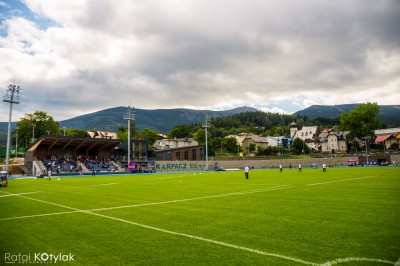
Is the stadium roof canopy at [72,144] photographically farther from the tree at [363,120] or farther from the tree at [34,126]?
the tree at [363,120]

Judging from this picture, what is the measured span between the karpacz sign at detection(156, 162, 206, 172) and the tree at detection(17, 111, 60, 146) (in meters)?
49.7

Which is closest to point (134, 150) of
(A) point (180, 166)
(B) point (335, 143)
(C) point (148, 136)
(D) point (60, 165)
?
(A) point (180, 166)

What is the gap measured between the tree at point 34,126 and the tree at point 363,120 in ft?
369

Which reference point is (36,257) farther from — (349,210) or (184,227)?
(349,210)

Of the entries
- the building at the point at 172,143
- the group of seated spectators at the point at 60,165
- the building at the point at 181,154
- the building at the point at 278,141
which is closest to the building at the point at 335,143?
the building at the point at 278,141

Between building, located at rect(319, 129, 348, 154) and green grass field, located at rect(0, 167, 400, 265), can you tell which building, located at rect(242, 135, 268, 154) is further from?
green grass field, located at rect(0, 167, 400, 265)

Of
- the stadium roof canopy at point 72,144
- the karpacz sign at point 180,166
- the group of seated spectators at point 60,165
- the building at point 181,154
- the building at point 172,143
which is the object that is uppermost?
the building at point 172,143

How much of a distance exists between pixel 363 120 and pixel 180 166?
74.6 m

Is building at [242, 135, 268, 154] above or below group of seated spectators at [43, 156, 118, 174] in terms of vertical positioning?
above

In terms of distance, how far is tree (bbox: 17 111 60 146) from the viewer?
100 m

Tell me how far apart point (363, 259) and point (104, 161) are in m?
74.1

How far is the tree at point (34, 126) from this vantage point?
10044 cm

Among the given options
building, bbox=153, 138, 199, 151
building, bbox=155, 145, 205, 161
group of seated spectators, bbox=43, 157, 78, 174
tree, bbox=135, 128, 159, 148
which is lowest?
group of seated spectators, bbox=43, 157, 78, 174

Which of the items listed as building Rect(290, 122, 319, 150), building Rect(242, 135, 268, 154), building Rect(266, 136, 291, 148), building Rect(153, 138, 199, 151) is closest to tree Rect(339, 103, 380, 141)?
building Rect(290, 122, 319, 150)
